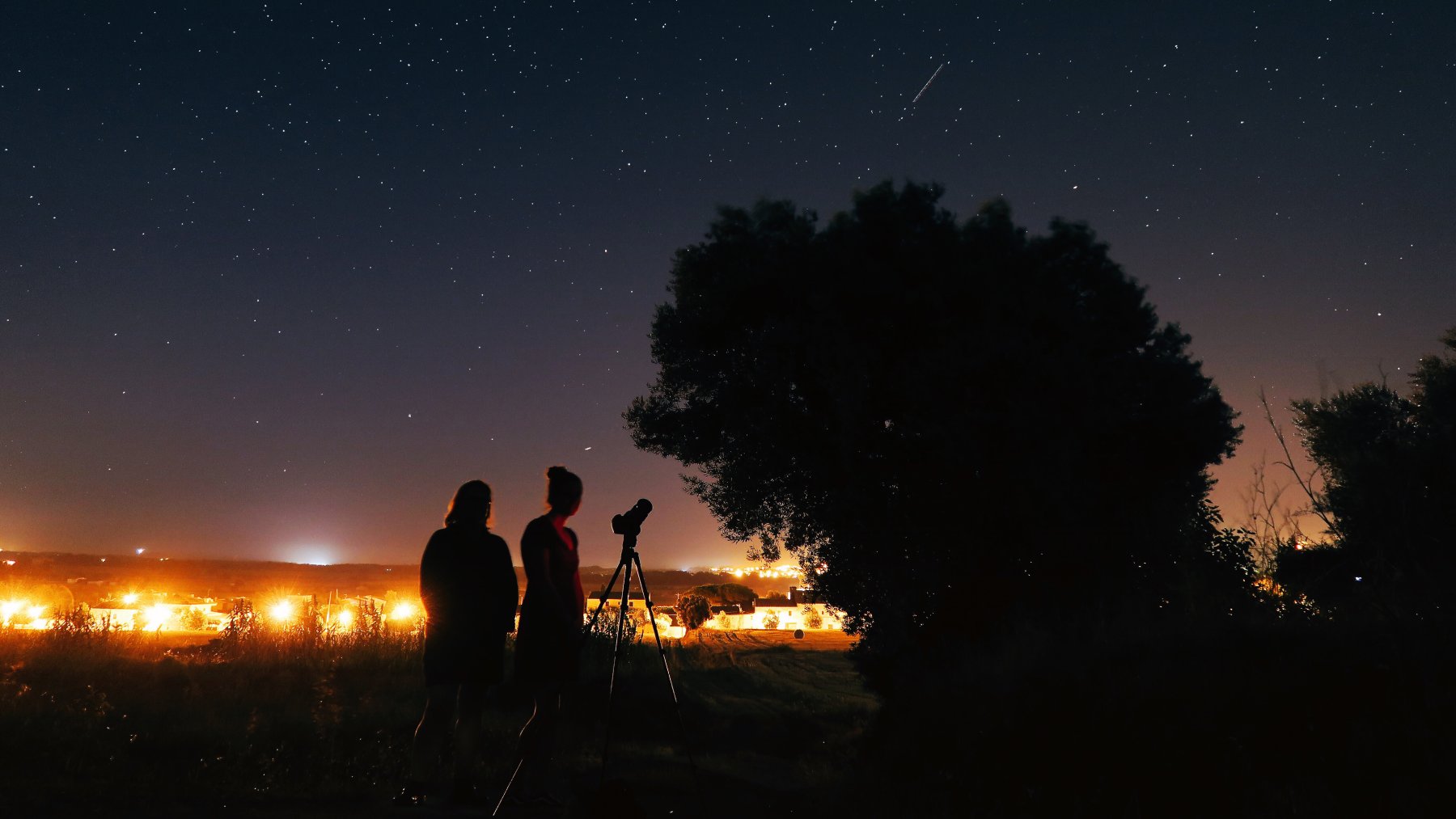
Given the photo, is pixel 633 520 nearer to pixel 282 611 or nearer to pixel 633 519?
pixel 633 519

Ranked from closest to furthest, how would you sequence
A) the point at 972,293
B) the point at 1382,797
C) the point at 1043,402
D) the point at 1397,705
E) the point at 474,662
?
the point at 1382,797
the point at 1397,705
the point at 474,662
the point at 1043,402
the point at 972,293

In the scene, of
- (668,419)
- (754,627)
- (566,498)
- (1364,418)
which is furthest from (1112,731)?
(754,627)

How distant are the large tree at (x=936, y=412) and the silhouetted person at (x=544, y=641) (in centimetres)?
588

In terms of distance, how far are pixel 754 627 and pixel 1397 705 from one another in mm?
30759

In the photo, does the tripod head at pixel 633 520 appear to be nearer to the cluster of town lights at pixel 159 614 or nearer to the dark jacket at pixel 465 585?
the dark jacket at pixel 465 585

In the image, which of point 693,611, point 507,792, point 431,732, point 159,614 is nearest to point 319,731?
point 431,732

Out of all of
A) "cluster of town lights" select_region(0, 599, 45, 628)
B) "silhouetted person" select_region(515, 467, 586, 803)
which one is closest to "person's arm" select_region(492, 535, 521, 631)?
"silhouetted person" select_region(515, 467, 586, 803)

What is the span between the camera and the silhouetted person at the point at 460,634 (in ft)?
18.3

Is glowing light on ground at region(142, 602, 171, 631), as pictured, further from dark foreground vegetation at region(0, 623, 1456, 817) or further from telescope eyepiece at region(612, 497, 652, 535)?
telescope eyepiece at region(612, 497, 652, 535)

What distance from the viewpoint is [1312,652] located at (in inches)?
225

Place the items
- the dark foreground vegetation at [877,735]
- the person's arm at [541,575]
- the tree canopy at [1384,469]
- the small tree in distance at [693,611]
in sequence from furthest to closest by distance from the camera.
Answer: the small tree in distance at [693,611] < the tree canopy at [1384,469] < the person's arm at [541,575] < the dark foreground vegetation at [877,735]

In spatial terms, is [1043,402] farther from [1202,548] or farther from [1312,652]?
[1312,652]

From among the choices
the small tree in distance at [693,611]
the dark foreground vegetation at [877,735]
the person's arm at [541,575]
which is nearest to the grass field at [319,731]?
the dark foreground vegetation at [877,735]

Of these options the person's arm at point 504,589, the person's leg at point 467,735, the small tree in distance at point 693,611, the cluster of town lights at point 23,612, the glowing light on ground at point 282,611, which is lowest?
the small tree in distance at point 693,611
